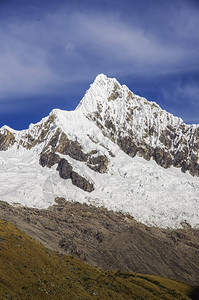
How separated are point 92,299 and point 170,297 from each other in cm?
2013

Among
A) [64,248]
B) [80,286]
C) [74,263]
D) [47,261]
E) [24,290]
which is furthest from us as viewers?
[64,248]

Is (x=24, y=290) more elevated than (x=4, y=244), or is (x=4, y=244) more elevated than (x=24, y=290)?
(x=4, y=244)

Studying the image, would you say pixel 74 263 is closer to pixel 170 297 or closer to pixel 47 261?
pixel 47 261

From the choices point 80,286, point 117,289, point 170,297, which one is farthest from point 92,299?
point 170,297

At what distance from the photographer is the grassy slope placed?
151 feet

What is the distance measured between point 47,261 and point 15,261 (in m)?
8.15

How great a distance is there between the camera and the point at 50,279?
51.6 metres

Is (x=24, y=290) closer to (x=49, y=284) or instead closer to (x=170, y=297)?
(x=49, y=284)

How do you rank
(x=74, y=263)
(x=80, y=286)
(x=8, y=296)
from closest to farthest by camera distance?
(x=8, y=296) < (x=80, y=286) < (x=74, y=263)

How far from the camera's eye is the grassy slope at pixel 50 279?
151 ft

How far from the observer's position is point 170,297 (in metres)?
65.1

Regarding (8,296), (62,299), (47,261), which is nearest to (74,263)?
(47,261)

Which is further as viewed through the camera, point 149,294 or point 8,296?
point 149,294

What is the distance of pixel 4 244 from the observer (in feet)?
184
